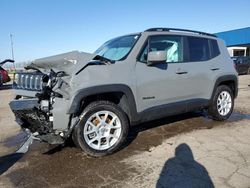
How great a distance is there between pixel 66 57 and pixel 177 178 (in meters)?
2.30

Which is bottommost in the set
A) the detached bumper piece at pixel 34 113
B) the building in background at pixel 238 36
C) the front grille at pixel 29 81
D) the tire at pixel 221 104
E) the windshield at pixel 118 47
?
the tire at pixel 221 104

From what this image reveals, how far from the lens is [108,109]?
4152mm

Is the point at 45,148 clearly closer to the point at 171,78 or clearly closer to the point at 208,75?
the point at 171,78

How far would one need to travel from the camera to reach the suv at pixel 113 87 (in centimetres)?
389

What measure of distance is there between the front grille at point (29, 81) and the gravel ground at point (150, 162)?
45.2 inches

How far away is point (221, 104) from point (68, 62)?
12.6ft

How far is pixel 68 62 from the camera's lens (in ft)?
12.8

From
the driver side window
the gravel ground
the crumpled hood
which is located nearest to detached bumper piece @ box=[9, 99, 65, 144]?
the gravel ground

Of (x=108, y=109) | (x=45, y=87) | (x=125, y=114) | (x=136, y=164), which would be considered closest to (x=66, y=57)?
(x=45, y=87)

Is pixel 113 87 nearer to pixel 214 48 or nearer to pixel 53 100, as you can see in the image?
pixel 53 100

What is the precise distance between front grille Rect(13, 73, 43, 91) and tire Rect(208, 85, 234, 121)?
12.2 feet

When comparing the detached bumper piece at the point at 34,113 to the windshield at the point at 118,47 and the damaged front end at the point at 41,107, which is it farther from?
the windshield at the point at 118,47

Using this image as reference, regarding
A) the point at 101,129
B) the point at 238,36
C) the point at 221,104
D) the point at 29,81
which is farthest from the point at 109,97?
the point at 238,36

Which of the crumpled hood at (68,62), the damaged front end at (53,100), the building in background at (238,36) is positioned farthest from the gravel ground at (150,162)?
the building in background at (238,36)
